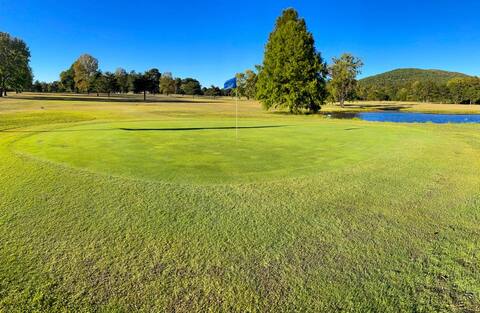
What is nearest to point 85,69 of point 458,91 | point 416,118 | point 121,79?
point 121,79

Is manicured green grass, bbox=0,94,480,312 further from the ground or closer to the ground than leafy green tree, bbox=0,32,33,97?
closer to the ground

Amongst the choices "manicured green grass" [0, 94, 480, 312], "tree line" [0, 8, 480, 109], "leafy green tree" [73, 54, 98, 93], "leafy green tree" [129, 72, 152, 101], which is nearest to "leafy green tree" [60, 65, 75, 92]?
"tree line" [0, 8, 480, 109]

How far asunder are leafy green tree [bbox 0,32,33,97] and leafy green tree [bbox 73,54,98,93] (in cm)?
1995

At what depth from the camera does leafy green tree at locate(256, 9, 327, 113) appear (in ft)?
112

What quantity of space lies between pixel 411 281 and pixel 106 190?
15.1ft

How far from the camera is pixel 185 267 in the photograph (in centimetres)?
317

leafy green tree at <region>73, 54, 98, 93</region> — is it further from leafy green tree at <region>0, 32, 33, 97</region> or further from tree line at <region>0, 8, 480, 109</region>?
leafy green tree at <region>0, 32, 33, 97</region>

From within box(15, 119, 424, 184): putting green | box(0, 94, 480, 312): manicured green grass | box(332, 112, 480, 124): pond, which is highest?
box(15, 119, 424, 184): putting green

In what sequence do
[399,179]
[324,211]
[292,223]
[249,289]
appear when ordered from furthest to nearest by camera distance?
[399,179], [324,211], [292,223], [249,289]

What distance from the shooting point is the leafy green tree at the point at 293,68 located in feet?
112

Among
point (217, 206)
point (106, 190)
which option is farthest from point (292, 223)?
point (106, 190)

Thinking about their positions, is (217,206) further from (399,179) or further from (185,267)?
(399,179)

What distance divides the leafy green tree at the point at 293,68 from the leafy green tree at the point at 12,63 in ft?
175

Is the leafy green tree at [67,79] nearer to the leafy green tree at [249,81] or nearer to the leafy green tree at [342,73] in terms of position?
the leafy green tree at [249,81]
